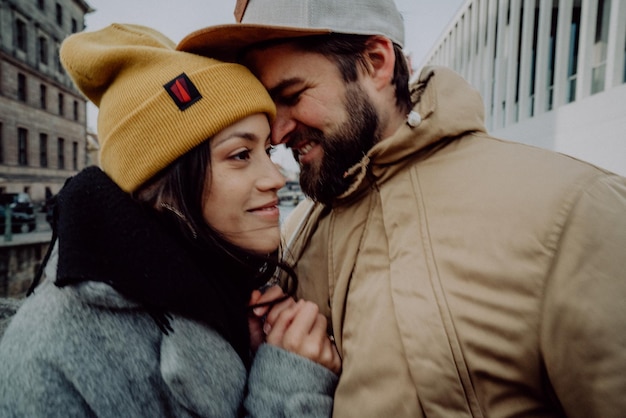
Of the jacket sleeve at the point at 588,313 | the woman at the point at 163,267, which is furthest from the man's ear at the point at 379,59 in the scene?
the jacket sleeve at the point at 588,313

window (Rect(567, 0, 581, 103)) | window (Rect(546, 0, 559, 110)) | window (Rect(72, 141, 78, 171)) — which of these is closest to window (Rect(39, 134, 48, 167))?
window (Rect(72, 141, 78, 171))

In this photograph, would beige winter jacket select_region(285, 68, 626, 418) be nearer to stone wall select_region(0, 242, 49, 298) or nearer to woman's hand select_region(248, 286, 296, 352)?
woman's hand select_region(248, 286, 296, 352)

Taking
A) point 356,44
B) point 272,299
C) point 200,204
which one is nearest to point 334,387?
point 272,299

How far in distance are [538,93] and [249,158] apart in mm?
15704

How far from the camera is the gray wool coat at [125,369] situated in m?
0.99

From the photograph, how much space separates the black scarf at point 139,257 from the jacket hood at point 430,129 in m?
0.68

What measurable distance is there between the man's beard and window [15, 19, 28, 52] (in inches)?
1181

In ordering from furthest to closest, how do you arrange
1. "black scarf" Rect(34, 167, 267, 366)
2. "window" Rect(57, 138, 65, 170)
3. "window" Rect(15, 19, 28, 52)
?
"window" Rect(57, 138, 65, 170), "window" Rect(15, 19, 28, 52), "black scarf" Rect(34, 167, 267, 366)

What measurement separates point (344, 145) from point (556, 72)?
567 inches

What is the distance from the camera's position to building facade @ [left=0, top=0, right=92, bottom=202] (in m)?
21.3

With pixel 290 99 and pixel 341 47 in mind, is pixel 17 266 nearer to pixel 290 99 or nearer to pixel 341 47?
pixel 290 99

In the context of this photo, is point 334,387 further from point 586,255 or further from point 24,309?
point 24,309

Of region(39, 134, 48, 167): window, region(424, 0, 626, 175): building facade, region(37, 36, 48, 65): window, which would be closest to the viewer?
region(424, 0, 626, 175): building facade

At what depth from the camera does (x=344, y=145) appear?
1.61m
